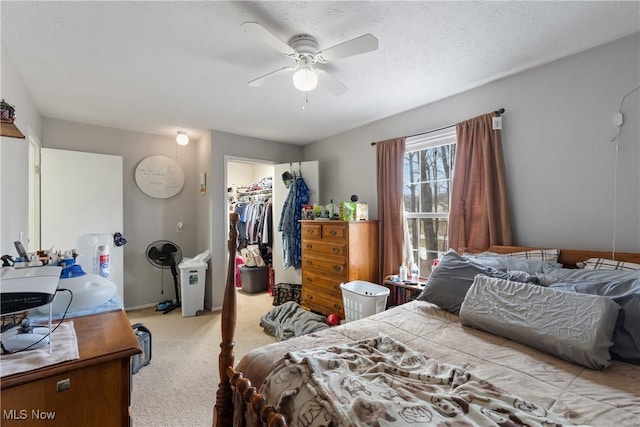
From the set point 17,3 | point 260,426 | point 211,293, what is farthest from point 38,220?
point 260,426

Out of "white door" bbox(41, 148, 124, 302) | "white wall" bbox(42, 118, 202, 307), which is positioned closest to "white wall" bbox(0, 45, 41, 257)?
"white door" bbox(41, 148, 124, 302)

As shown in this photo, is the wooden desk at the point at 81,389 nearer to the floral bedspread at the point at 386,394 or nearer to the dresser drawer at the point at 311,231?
the floral bedspread at the point at 386,394

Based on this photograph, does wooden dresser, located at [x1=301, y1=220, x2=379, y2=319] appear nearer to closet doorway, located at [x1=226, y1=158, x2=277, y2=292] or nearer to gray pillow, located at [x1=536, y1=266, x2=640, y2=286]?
closet doorway, located at [x1=226, y1=158, x2=277, y2=292]

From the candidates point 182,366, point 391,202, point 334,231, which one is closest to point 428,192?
point 391,202

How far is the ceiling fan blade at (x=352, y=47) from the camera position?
1.47m

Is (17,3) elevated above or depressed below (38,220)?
above

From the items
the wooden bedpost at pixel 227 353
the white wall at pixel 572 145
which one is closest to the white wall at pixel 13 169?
the wooden bedpost at pixel 227 353

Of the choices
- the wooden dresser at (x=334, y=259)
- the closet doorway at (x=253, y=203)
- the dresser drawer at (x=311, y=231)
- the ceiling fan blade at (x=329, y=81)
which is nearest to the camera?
the ceiling fan blade at (x=329, y=81)

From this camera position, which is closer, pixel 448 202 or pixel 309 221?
pixel 448 202

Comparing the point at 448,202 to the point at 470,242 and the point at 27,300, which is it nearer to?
the point at 470,242

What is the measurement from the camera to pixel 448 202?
2756 mm

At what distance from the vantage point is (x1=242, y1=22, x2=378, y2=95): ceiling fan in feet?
4.84

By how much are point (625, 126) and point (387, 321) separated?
77.0 inches

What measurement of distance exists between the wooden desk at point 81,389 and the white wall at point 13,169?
4.05ft
